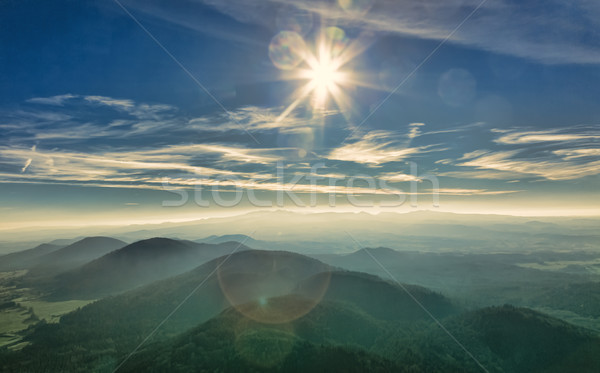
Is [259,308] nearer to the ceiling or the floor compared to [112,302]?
nearer to the ceiling

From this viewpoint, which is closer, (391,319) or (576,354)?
(576,354)

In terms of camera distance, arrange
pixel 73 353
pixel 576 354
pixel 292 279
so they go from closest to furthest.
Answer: pixel 576 354 → pixel 73 353 → pixel 292 279

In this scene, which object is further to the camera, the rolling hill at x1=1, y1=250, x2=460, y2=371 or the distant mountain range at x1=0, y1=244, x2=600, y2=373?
the rolling hill at x1=1, y1=250, x2=460, y2=371

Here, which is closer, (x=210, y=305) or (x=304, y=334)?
(x=304, y=334)

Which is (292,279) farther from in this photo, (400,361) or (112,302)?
(400,361)

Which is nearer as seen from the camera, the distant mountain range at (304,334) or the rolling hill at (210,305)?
the distant mountain range at (304,334)

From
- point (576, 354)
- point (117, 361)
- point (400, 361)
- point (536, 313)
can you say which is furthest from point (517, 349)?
point (117, 361)

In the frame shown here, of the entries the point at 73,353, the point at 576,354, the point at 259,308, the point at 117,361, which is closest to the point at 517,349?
the point at 576,354

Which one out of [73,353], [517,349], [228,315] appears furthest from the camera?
[73,353]

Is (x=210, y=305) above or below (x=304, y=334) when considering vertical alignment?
below

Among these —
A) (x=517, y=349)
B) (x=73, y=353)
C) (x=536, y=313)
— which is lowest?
(x=73, y=353)
